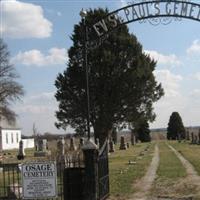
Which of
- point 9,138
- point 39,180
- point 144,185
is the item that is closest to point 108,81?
point 144,185

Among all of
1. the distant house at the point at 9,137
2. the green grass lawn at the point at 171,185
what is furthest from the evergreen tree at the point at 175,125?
the green grass lawn at the point at 171,185

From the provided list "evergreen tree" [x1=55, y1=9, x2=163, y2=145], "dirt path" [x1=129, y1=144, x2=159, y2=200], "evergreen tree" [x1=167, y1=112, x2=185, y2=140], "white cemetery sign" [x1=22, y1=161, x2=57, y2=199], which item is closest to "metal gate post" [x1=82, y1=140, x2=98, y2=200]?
"white cemetery sign" [x1=22, y1=161, x2=57, y2=199]

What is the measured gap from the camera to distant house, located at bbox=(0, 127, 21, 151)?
314 ft

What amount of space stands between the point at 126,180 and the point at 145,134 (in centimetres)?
6951

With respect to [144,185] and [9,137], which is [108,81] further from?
[9,137]

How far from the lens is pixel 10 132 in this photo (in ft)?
338

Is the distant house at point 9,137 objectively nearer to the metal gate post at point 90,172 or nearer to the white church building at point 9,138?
the white church building at point 9,138

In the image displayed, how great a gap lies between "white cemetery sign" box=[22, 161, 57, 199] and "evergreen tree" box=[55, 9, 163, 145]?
27443mm

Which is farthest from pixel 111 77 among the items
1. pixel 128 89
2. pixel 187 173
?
pixel 187 173

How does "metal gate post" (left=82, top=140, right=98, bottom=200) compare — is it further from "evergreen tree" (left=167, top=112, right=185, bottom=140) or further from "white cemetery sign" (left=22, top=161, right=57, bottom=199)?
"evergreen tree" (left=167, top=112, right=185, bottom=140)

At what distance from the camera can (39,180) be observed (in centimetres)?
1369

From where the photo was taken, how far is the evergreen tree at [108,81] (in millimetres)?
41375

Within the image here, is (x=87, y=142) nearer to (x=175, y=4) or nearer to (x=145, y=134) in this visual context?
(x=175, y=4)

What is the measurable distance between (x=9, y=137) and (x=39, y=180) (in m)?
89.2
